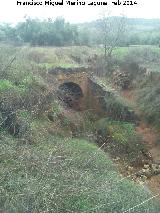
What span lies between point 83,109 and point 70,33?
875cm

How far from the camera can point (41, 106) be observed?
14.1 m

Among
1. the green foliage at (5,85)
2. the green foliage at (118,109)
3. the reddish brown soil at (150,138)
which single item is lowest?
the reddish brown soil at (150,138)

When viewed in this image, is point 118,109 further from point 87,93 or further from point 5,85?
point 5,85

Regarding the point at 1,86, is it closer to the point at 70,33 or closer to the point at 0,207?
the point at 0,207

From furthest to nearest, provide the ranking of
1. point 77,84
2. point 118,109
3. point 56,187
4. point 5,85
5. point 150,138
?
point 77,84, point 118,109, point 150,138, point 5,85, point 56,187

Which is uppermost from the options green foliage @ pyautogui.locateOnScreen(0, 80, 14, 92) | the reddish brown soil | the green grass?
green foliage @ pyautogui.locateOnScreen(0, 80, 14, 92)

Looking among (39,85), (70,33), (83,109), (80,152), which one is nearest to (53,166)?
(80,152)

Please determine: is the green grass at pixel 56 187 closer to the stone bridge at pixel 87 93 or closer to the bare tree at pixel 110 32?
the stone bridge at pixel 87 93

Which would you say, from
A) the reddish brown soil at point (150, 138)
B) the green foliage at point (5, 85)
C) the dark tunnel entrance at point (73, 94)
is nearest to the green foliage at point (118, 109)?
the reddish brown soil at point (150, 138)

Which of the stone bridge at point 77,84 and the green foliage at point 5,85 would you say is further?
the stone bridge at point 77,84

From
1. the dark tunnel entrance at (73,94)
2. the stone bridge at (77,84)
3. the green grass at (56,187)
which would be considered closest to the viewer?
the green grass at (56,187)

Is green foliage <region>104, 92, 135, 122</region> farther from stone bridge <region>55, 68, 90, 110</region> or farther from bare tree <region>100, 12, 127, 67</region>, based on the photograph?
bare tree <region>100, 12, 127, 67</region>

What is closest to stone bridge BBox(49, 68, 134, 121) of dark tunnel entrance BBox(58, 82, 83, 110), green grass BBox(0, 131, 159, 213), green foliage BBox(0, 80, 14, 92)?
dark tunnel entrance BBox(58, 82, 83, 110)

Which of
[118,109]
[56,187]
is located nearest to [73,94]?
[118,109]
